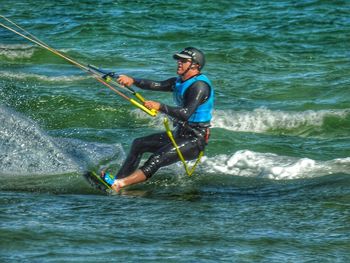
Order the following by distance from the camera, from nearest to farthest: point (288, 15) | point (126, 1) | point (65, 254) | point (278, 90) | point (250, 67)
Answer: point (65, 254) < point (278, 90) < point (250, 67) < point (288, 15) < point (126, 1)

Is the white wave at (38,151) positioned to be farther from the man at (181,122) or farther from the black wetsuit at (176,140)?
the man at (181,122)

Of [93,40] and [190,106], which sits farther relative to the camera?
[93,40]

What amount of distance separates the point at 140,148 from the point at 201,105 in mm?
862

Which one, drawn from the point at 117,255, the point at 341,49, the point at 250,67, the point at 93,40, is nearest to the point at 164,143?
the point at 117,255

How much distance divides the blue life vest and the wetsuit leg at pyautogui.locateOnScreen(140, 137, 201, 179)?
25 cm

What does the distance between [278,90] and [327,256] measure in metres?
10.2

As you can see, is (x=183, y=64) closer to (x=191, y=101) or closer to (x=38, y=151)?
(x=191, y=101)

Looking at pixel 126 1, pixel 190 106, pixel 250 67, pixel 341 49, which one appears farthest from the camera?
pixel 126 1

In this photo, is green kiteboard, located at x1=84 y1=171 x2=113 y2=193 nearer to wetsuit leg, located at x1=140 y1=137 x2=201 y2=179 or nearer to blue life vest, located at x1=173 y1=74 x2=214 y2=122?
wetsuit leg, located at x1=140 y1=137 x2=201 y2=179

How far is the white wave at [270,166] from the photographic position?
11898 mm

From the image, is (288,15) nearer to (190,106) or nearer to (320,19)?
(320,19)

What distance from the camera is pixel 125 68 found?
20297 mm

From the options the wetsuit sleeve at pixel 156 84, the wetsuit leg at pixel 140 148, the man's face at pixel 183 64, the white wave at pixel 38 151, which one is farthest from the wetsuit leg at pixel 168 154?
the white wave at pixel 38 151

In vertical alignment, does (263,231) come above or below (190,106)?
below
